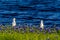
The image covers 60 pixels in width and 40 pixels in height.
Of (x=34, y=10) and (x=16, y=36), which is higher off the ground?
(x=34, y=10)

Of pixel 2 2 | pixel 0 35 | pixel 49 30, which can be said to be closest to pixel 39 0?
pixel 2 2

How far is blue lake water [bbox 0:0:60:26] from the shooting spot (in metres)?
12.6

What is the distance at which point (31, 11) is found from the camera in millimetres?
13398

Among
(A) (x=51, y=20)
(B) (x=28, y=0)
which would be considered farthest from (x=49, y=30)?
(B) (x=28, y=0)

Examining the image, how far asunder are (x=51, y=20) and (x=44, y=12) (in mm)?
917

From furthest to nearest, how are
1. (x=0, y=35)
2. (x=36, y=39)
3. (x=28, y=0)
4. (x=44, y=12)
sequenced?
(x=28, y=0), (x=44, y=12), (x=0, y=35), (x=36, y=39)

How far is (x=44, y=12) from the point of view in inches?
527

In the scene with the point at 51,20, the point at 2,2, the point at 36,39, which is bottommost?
the point at 36,39

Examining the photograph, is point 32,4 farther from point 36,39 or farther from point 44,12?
point 36,39

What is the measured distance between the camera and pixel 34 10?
13602 millimetres

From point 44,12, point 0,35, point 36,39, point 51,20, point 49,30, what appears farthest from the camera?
point 44,12

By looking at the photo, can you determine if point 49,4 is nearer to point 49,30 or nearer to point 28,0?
point 28,0

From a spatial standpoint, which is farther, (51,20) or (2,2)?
(2,2)

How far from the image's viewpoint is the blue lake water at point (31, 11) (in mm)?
12634
